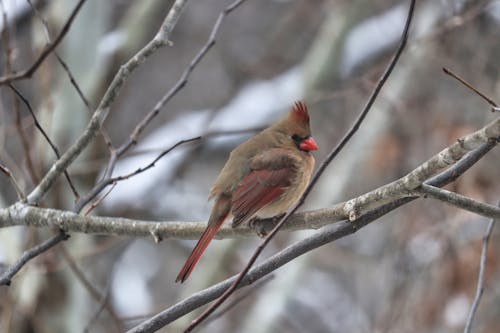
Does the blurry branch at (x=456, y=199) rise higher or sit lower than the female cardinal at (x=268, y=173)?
lower

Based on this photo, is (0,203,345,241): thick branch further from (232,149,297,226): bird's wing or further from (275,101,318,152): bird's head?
(275,101,318,152): bird's head

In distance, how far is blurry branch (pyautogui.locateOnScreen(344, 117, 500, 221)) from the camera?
5.82ft

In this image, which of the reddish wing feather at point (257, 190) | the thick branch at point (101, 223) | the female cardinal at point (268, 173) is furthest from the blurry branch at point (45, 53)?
the reddish wing feather at point (257, 190)

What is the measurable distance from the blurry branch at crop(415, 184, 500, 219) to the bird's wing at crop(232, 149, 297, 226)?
1.10 m

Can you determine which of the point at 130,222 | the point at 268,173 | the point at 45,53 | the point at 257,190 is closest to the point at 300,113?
the point at 268,173

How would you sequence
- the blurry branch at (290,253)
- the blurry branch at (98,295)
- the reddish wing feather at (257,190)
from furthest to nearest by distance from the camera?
1. the reddish wing feather at (257,190)
2. the blurry branch at (98,295)
3. the blurry branch at (290,253)

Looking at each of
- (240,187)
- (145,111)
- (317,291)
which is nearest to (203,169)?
(145,111)

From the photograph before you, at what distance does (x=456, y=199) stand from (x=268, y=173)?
148cm

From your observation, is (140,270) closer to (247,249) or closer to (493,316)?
(247,249)

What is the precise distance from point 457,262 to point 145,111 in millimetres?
4775

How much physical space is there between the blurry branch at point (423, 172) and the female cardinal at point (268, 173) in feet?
2.78

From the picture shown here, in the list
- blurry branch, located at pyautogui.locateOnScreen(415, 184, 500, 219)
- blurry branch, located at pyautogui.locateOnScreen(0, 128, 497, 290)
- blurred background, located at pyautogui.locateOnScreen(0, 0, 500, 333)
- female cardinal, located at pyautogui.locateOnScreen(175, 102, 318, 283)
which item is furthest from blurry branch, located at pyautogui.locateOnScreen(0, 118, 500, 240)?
blurred background, located at pyautogui.locateOnScreen(0, 0, 500, 333)

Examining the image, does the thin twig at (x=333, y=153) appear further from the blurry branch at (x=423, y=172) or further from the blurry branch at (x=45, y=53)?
the blurry branch at (x=45, y=53)

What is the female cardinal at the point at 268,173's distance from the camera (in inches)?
122
